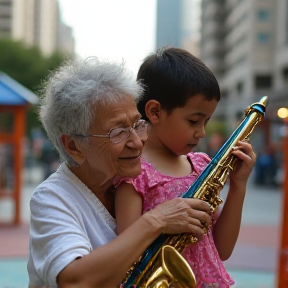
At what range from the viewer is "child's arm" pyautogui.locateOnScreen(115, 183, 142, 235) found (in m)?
1.81

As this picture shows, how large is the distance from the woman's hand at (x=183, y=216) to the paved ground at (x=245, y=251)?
16.9 ft

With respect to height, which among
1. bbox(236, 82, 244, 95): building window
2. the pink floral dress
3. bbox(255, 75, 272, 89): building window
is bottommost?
bbox(236, 82, 244, 95): building window

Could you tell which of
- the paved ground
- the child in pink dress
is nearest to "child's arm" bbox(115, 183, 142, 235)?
the child in pink dress

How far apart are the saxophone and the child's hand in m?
0.02

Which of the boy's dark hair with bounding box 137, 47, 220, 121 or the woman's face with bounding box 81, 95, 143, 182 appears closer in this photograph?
the woman's face with bounding box 81, 95, 143, 182

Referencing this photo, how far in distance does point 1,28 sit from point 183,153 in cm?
8227

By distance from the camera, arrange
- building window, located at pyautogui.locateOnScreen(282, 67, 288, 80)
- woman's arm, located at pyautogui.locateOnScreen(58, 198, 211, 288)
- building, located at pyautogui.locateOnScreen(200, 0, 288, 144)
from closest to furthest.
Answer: woman's arm, located at pyautogui.locateOnScreen(58, 198, 211, 288) < building window, located at pyautogui.locateOnScreen(282, 67, 288, 80) < building, located at pyautogui.locateOnScreen(200, 0, 288, 144)

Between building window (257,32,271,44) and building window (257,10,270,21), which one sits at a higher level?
building window (257,10,270,21)

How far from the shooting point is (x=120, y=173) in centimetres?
176

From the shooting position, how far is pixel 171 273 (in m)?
1.65

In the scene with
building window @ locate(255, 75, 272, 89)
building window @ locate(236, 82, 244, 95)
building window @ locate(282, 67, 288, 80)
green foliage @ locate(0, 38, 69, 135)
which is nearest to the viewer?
green foliage @ locate(0, 38, 69, 135)

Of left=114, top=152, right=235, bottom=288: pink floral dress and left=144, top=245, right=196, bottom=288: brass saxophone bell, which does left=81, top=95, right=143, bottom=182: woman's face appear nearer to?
left=114, top=152, right=235, bottom=288: pink floral dress

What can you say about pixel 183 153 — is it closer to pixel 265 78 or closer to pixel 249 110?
pixel 249 110

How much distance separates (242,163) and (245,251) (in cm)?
730
